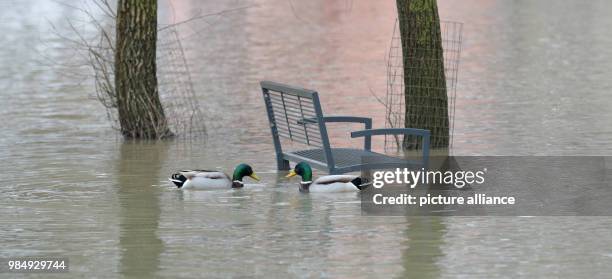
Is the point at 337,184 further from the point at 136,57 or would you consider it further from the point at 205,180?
the point at 136,57

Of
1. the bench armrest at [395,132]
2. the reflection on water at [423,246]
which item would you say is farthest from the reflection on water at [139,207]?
the bench armrest at [395,132]

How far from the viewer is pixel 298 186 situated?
1390 cm

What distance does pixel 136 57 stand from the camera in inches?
681

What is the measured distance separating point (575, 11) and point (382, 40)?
10.6m

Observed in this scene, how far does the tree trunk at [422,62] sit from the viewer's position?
16094 millimetres

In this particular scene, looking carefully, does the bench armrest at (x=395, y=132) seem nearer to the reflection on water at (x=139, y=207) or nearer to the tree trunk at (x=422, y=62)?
the reflection on water at (x=139, y=207)

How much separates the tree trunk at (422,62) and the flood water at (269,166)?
1.92 feet

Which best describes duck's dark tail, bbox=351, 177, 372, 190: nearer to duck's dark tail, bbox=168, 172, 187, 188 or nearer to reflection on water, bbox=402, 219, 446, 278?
reflection on water, bbox=402, 219, 446, 278

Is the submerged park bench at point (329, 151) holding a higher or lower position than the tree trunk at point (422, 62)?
lower

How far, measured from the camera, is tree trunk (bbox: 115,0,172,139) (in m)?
17.2

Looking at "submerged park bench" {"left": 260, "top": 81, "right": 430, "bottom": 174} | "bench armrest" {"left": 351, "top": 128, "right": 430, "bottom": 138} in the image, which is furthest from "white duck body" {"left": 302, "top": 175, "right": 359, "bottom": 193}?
"bench armrest" {"left": 351, "top": 128, "right": 430, "bottom": 138}

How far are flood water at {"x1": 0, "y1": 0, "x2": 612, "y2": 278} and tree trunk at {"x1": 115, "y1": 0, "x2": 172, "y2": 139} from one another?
0.52 meters

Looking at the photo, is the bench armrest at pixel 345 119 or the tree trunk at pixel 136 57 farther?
the tree trunk at pixel 136 57

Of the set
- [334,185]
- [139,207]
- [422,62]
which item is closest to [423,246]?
[334,185]
